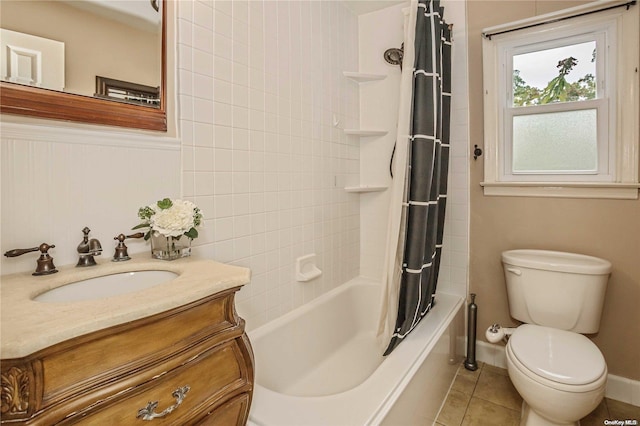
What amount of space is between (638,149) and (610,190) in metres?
0.24

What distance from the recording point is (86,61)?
37.9 inches

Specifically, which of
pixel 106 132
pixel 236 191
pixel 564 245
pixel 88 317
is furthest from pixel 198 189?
pixel 564 245

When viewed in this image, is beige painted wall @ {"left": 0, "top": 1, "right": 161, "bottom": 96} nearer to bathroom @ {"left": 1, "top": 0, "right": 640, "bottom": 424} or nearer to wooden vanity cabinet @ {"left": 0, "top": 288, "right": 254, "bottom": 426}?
bathroom @ {"left": 1, "top": 0, "right": 640, "bottom": 424}

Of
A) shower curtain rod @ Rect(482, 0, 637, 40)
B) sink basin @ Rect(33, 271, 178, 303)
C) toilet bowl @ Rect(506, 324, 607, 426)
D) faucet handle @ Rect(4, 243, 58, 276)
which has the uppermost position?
shower curtain rod @ Rect(482, 0, 637, 40)

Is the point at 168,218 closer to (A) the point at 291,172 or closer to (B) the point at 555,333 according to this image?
(A) the point at 291,172

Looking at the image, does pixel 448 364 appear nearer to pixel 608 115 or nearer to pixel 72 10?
pixel 608 115

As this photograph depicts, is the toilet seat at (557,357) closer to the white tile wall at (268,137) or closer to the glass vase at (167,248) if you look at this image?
the white tile wall at (268,137)

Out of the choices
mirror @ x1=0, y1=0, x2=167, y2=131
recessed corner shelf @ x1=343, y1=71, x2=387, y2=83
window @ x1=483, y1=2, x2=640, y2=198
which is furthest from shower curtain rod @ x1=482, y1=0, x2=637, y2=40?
mirror @ x1=0, y1=0, x2=167, y2=131

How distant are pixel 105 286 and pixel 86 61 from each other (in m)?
0.66

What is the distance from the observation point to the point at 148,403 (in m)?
0.67

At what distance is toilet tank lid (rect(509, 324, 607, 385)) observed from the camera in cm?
132

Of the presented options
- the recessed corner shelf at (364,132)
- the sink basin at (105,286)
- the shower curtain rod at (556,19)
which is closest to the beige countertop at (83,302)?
the sink basin at (105,286)

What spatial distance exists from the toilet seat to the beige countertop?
1327 mm

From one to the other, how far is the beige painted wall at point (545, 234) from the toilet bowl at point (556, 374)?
1.54ft
